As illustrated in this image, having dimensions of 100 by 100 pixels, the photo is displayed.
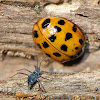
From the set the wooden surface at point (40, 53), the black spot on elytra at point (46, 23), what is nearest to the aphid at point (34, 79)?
the wooden surface at point (40, 53)

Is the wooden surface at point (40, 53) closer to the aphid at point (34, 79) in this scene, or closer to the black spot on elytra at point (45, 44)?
the aphid at point (34, 79)

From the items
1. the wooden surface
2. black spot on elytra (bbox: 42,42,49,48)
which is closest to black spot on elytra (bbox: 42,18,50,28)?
the wooden surface

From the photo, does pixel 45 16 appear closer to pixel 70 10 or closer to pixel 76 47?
pixel 70 10

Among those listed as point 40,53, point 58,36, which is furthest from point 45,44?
point 40,53

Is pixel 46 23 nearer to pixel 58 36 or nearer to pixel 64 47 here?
pixel 58 36

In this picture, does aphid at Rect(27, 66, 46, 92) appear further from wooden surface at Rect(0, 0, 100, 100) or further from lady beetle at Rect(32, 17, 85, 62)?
lady beetle at Rect(32, 17, 85, 62)
